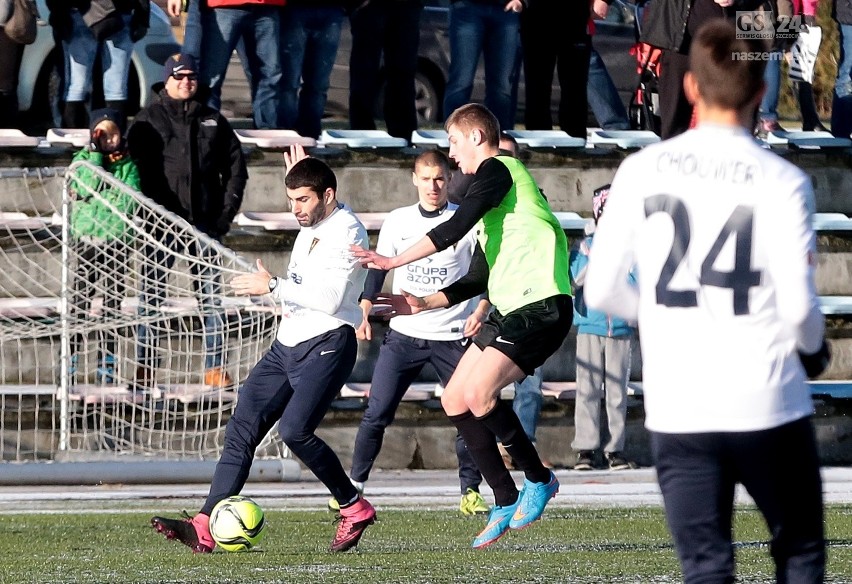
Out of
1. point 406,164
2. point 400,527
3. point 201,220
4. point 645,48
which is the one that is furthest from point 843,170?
point 400,527

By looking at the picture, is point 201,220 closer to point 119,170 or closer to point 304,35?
point 119,170

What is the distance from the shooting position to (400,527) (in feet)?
29.7

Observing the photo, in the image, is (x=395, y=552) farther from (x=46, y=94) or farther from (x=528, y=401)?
(x=46, y=94)

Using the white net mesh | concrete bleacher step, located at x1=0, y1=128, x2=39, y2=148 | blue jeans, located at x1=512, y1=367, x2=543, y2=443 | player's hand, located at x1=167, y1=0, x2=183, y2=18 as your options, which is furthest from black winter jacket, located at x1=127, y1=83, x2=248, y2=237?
blue jeans, located at x1=512, y1=367, x2=543, y2=443

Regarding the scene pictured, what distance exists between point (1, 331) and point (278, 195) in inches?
152

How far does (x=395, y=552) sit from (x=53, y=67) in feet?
33.8

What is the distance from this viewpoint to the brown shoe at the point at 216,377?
473 inches

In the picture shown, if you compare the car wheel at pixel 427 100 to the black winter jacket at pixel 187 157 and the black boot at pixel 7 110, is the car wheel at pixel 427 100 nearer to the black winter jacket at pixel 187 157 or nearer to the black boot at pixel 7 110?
the black boot at pixel 7 110

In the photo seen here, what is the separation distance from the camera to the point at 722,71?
4145 millimetres

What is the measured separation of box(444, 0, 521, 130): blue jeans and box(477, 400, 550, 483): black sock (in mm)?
6387

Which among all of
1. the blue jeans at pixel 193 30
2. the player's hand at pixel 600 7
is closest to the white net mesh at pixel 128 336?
the blue jeans at pixel 193 30

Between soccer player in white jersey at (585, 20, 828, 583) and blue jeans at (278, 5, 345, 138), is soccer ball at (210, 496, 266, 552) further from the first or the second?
blue jeans at (278, 5, 345, 138)

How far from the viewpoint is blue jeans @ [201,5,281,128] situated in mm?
13688

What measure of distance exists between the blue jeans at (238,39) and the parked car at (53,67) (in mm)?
2629
